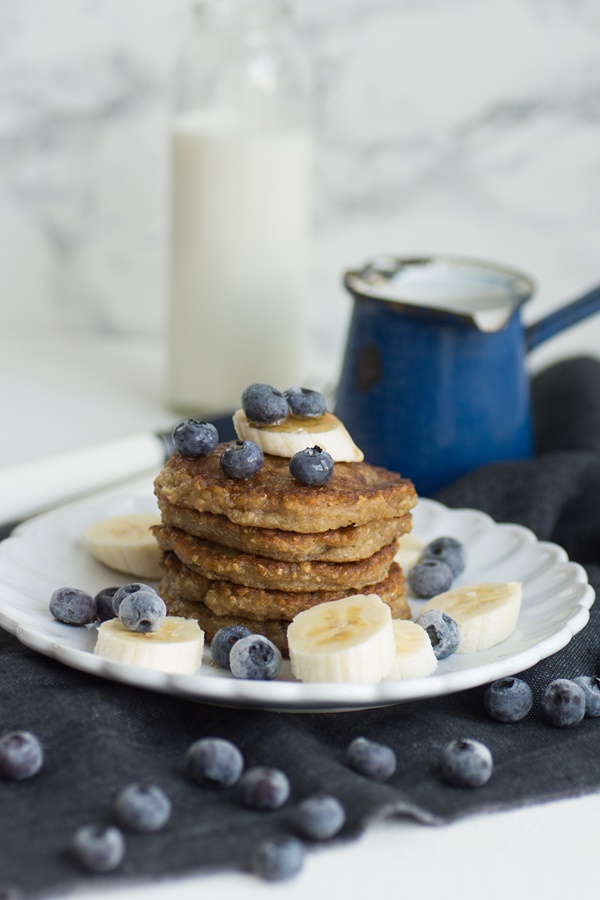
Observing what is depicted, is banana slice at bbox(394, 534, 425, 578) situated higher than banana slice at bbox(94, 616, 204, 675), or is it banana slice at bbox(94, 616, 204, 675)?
banana slice at bbox(94, 616, 204, 675)

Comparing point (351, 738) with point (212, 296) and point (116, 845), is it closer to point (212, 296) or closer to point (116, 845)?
point (116, 845)

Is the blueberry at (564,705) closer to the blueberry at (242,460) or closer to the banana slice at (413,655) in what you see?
the banana slice at (413,655)

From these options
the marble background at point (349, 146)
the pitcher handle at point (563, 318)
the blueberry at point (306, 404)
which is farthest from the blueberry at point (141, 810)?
the marble background at point (349, 146)

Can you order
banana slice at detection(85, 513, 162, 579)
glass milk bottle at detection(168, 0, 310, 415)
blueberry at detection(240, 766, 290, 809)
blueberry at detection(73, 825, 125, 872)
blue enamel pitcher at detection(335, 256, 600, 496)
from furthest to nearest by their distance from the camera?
glass milk bottle at detection(168, 0, 310, 415) < blue enamel pitcher at detection(335, 256, 600, 496) < banana slice at detection(85, 513, 162, 579) < blueberry at detection(240, 766, 290, 809) < blueberry at detection(73, 825, 125, 872)

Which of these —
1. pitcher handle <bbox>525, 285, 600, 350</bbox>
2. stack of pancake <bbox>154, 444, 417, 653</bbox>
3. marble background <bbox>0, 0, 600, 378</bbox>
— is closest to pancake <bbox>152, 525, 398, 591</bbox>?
stack of pancake <bbox>154, 444, 417, 653</bbox>

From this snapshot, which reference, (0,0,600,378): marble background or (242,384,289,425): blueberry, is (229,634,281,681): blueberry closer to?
(242,384,289,425): blueberry

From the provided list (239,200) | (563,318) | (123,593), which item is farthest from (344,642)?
(239,200)

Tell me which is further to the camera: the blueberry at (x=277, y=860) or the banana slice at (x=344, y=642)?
the banana slice at (x=344, y=642)

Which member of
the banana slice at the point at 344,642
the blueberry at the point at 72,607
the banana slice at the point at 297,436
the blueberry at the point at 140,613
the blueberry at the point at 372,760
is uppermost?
the banana slice at the point at 297,436
